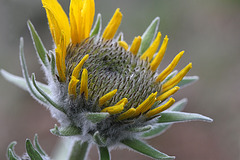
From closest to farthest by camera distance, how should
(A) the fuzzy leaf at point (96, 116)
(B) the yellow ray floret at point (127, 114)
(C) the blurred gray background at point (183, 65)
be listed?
(A) the fuzzy leaf at point (96, 116), (B) the yellow ray floret at point (127, 114), (C) the blurred gray background at point (183, 65)

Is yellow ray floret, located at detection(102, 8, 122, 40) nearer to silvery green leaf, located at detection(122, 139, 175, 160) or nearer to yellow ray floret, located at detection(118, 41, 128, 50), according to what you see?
yellow ray floret, located at detection(118, 41, 128, 50)

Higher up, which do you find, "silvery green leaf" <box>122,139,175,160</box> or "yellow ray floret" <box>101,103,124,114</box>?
"yellow ray floret" <box>101,103,124,114</box>

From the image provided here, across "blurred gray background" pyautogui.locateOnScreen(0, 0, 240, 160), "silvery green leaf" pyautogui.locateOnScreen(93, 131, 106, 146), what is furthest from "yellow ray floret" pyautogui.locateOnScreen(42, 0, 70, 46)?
"blurred gray background" pyautogui.locateOnScreen(0, 0, 240, 160)

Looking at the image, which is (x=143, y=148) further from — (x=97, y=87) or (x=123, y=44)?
(x=123, y=44)

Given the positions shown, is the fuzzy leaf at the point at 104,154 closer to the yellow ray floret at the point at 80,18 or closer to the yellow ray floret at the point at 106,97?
Result: the yellow ray floret at the point at 106,97

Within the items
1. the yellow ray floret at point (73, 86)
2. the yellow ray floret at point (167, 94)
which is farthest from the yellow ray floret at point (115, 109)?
the yellow ray floret at point (167, 94)

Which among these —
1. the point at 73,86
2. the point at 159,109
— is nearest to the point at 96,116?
the point at 73,86

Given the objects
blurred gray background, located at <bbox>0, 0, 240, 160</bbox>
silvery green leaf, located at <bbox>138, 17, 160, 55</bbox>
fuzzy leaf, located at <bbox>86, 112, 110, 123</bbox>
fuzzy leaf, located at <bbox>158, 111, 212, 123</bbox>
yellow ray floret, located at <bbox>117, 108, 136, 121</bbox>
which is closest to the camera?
fuzzy leaf, located at <bbox>86, 112, 110, 123</bbox>
